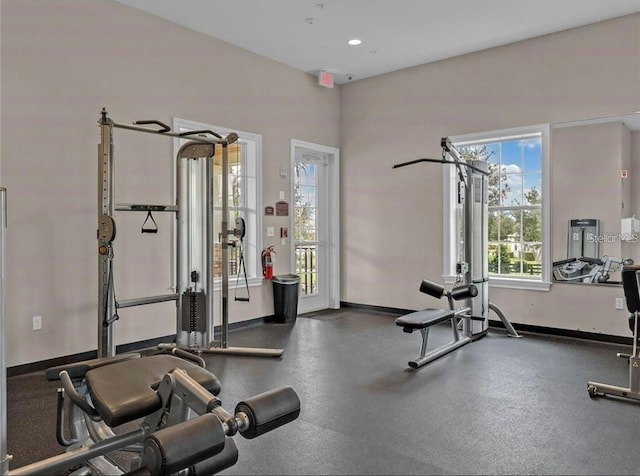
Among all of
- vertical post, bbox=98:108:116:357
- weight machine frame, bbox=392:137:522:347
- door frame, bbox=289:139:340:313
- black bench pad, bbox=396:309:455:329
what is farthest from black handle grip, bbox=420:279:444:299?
vertical post, bbox=98:108:116:357

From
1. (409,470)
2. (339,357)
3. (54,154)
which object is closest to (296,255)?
(339,357)

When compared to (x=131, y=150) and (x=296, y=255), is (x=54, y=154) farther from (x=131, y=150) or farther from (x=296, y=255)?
(x=296, y=255)

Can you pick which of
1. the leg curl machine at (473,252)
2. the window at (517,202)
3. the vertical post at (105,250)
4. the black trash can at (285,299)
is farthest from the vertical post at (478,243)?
the vertical post at (105,250)

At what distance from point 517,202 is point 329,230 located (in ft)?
8.43

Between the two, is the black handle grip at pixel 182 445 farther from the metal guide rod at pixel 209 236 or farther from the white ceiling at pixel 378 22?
the white ceiling at pixel 378 22

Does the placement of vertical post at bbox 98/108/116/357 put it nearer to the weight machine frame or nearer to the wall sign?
the wall sign

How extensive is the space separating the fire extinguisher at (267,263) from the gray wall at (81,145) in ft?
4.29

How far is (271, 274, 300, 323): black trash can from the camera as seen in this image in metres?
5.86

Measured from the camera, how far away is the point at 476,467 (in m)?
2.33

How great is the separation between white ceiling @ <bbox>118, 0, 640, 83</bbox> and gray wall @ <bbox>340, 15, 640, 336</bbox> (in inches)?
10.1

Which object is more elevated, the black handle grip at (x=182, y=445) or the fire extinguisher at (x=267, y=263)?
the fire extinguisher at (x=267, y=263)

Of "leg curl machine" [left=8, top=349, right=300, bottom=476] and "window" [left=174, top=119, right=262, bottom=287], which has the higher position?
"window" [left=174, top=119, right=262, bottom=287]

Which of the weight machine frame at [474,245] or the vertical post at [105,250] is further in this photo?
the weight machine frame at [474,245]

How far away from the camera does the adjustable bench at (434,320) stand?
13.1ft
